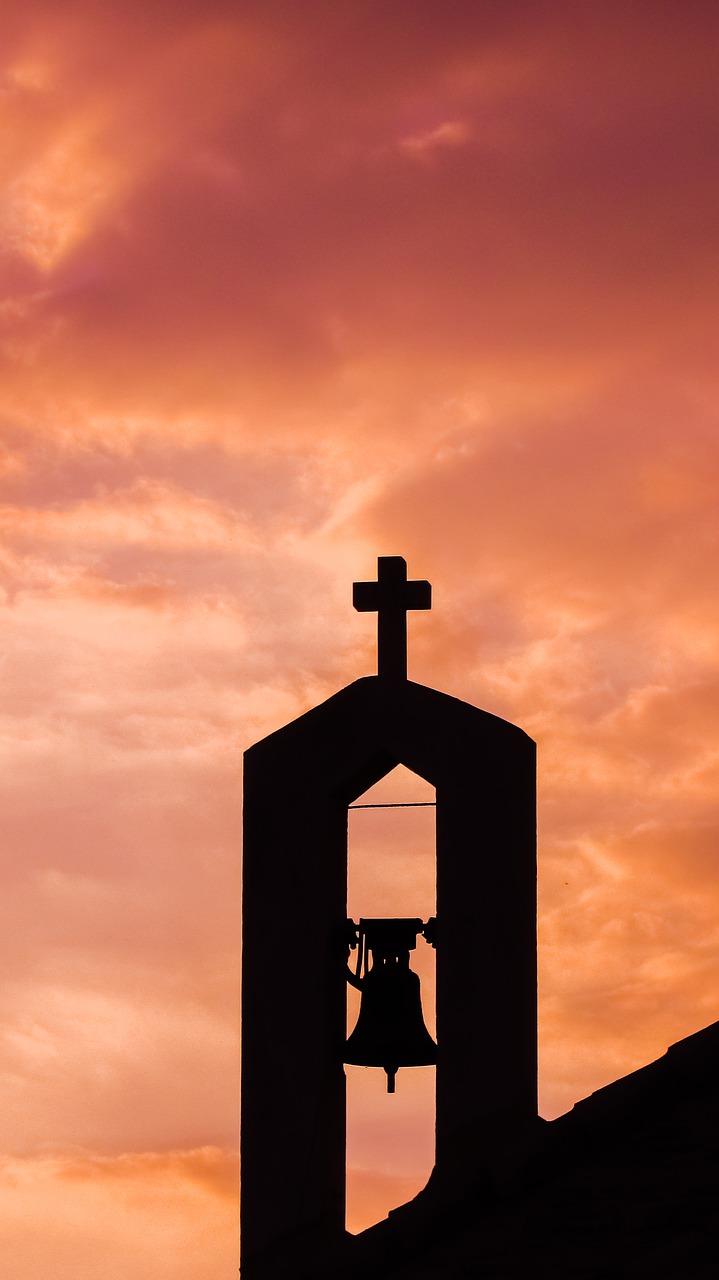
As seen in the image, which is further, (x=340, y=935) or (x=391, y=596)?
(x=391, y=596)

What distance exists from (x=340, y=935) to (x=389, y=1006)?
1.41 feet

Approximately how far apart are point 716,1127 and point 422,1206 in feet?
3.07

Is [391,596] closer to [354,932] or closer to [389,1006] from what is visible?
[354,932]

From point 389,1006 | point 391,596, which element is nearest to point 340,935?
point 389,1006

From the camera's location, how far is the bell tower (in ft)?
24.6

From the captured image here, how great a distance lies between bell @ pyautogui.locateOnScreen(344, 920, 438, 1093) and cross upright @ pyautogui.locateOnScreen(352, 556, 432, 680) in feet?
4.50

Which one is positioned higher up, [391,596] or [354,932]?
[391,596]

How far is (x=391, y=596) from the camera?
8336 millimetres

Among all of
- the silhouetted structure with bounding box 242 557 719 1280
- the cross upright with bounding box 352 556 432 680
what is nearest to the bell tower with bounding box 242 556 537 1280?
the silhouetted structure with bounding box 242 557 719 1280

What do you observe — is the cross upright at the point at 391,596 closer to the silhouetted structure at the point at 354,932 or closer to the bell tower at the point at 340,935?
the silhouetted structure at the point at 354,932

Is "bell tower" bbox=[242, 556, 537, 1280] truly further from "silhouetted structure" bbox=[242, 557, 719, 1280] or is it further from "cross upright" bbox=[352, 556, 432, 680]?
"cross upright" bbox=[352, 556, 432, 680]

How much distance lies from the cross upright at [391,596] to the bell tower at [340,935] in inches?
5.2

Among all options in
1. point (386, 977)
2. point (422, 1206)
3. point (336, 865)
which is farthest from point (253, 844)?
point (422, 1206)

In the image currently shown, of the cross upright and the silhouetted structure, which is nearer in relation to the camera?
the silhouetted structure
